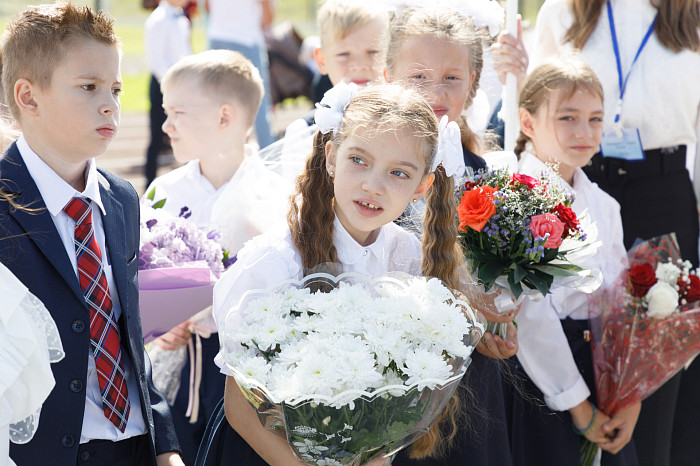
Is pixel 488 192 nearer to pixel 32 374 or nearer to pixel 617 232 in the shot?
pixel 617 232

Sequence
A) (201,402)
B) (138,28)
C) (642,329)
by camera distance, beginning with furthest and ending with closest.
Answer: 1. (138,28)
2. (201,402)
3. (642,329)

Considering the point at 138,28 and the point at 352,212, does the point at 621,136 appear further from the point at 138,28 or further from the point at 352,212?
the point at 138,28

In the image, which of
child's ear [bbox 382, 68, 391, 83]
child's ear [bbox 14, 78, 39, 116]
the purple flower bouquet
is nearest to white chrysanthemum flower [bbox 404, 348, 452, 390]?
the purple flower bouquet

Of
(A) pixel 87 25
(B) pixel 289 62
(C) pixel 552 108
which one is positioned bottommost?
(B) pixel 289 62

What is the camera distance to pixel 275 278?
2209 millimetres

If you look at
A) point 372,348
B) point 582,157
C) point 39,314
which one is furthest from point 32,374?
point 582,157

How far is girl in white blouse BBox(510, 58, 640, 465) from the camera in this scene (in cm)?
324

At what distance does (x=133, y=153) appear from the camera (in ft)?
37.2

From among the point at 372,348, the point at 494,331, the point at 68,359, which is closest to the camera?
the point at 372,348

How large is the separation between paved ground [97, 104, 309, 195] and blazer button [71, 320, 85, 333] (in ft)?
23.7

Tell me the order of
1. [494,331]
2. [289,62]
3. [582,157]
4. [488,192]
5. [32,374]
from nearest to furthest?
[32,374] → [488,192] → [494,331] → [582,157] → [289,62]

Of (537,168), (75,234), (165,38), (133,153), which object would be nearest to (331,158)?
(75,234)

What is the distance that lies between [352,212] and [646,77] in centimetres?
223

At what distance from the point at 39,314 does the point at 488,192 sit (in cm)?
150
